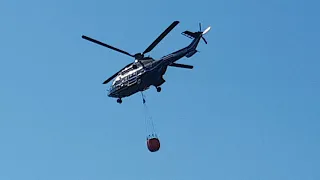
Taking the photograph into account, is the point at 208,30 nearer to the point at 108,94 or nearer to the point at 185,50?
the point at 185,50

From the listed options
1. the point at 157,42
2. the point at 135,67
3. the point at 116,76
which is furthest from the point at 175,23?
the point at 116,76

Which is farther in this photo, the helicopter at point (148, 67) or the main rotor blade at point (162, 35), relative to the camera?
the helicopter at point (148, 67)

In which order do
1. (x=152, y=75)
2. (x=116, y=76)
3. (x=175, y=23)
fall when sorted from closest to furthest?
(x=175, y=23), (x=152, y=75), (x=116, y=76)

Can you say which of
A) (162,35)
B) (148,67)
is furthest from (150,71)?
(162,35)

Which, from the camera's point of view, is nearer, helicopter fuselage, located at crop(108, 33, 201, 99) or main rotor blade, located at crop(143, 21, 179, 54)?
main rotor blade, located at crop(143, 21, 179, 54)

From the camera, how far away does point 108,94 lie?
109375 millimetres

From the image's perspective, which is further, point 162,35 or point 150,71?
point 150,71

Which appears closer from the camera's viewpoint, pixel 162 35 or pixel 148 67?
pixel 162 35

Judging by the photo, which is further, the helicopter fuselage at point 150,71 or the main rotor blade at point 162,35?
the helicopter fuselage at point 150,71

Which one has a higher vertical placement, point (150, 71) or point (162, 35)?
point (162, 35)

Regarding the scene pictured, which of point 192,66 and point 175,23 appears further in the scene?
point 192,66

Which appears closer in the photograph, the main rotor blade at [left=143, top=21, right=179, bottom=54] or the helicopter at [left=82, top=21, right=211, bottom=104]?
the main rotor blade at [left=143, top=21, right=179, bottom=54]

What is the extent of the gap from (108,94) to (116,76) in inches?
109

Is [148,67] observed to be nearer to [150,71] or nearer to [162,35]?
[150,71]
